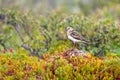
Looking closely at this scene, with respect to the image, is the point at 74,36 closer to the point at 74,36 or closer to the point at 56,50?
the point at 74,36

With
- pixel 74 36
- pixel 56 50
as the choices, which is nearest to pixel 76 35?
pixel 74 36

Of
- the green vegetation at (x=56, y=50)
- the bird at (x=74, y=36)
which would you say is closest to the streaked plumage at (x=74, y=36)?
the bird at (x=74, y=36)

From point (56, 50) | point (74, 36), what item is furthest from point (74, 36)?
point (56, 50)

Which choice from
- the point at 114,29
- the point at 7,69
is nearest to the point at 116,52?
the point at 114,29

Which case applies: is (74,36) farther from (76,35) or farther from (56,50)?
(56,50)

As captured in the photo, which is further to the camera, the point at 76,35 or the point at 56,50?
the point at 76,35

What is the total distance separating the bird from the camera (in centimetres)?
1344

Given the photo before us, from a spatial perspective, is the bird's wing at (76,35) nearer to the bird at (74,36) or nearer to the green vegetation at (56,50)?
the bird at (74,36)

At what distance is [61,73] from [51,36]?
12.2 ft

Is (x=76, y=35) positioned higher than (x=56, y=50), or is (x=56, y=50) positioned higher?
(x=76, y=35)

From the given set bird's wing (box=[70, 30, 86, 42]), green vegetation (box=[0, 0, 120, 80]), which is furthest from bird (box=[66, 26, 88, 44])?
green vegetation (box=[0, 0, 120, 80])

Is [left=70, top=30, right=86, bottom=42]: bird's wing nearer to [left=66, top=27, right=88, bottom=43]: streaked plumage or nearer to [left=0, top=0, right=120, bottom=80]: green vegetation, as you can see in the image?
[left=66, top=27, right=88, bottom=43]: streaked plumage

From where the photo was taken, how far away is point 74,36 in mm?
13492

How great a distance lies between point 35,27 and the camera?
51.5 feet
